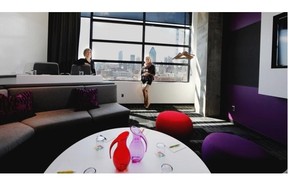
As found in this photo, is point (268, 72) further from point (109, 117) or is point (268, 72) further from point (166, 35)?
point (166, 35)

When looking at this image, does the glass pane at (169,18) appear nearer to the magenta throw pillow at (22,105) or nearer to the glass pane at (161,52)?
the glass pane at (161,52)

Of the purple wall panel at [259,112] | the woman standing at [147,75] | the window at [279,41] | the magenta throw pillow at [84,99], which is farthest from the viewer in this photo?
the woman standing at [147,75]

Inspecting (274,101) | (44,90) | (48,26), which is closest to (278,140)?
Answer: (274,101)

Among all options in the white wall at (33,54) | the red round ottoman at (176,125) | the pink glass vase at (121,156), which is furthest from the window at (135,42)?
the pink glass vase at (121,156)

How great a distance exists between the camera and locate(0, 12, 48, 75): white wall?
3494 mm

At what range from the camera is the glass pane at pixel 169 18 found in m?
5.97

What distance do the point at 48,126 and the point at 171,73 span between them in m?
4.64

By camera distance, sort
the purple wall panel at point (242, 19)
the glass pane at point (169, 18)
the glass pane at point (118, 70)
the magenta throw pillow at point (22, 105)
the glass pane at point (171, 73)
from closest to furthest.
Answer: the magenta throw pillow at point (22, 105) → the purple wall panel at point (242, 19) → the glass pane at point (118, 70) → the glass pane at point (169, 18) → the glass pane at point (171, 73)

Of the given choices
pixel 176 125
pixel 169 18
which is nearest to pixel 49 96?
pixel 176 125

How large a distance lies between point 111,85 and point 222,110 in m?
2.82

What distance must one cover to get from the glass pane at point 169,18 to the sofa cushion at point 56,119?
4338 millimetres

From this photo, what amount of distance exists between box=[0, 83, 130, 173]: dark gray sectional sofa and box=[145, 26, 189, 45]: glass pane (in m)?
3.22

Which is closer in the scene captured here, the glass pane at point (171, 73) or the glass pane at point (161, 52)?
the glass pane at point (161, 52)

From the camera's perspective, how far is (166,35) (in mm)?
6109
